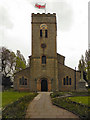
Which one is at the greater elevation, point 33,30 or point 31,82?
point 33,30

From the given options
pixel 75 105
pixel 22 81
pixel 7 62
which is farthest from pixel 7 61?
pixel 75 105

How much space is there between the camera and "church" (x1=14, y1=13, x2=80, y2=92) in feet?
104

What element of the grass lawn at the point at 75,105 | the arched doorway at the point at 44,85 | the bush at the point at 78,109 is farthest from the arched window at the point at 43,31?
the bush at the point at 78,109

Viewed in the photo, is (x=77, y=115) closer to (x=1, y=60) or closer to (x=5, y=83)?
(x=5, y=83)

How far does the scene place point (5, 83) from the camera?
39781mm

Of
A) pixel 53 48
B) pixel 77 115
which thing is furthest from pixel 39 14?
pixel 77 115

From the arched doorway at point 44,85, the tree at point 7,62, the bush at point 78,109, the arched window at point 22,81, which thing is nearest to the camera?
the bush at point 78,109

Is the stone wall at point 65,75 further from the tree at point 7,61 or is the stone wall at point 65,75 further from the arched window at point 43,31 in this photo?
the tree at point 7,61

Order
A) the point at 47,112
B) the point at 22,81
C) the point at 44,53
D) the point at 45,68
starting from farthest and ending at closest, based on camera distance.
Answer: the point at 22,81
the point at 44,53
the point at 45,68
the point at 47,112

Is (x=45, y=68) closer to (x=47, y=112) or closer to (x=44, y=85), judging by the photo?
(x=44, y=85)

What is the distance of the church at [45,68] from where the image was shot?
31656 mm

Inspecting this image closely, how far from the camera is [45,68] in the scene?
31984 mm

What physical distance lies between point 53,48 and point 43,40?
10.2 ft

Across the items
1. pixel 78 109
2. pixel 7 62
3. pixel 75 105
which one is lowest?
pixel 75 105
